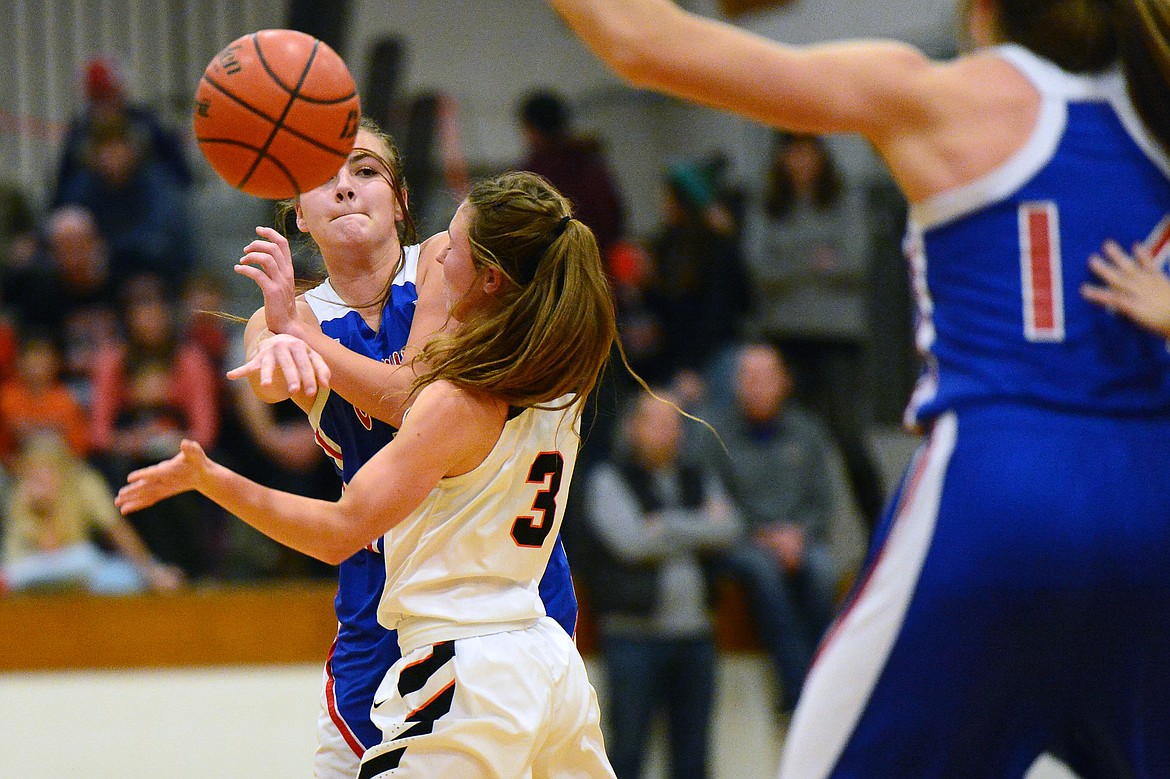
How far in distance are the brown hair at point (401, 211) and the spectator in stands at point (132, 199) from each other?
16.5ft

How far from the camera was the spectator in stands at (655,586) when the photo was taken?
7.07 meters

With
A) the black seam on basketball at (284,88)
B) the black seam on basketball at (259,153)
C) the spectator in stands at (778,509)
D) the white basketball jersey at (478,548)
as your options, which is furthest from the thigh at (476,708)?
the spectator in stands at (778,509)

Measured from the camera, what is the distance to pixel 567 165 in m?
8.41

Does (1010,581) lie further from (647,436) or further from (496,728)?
(647,436)

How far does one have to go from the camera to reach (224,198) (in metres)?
9.29

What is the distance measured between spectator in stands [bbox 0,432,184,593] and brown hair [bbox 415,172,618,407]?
4742 mm

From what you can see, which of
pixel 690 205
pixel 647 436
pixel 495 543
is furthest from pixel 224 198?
pixel 495 543

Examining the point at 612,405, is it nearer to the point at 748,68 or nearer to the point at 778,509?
the point at 778,509

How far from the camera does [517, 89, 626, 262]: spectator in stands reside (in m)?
8.34

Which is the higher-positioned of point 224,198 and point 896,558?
point 896,558

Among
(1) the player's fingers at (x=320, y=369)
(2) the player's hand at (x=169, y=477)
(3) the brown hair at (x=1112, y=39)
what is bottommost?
(2) the player's hand at (x=169, y=477)

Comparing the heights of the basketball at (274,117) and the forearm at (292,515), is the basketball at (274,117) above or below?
above

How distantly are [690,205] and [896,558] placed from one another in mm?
6352

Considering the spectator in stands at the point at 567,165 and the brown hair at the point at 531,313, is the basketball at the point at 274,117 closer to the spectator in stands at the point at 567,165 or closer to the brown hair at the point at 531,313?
the brown hair at the point at 531,313
